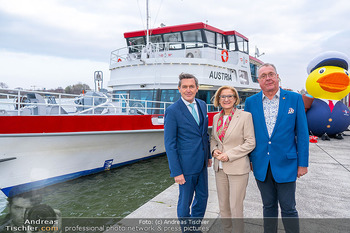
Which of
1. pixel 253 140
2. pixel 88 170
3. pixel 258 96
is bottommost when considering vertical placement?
pixel 88 170

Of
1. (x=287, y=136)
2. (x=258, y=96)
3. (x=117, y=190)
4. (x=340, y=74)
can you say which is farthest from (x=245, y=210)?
(x=340, y=74)

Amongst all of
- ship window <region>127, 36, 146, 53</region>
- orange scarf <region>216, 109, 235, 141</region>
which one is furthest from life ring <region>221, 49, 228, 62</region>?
orange scarf <region>216, 109, 235, 141</region>

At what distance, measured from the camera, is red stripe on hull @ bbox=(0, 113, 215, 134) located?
415 centimetres

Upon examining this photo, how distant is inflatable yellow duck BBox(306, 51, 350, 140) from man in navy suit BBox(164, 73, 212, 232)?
7941mm

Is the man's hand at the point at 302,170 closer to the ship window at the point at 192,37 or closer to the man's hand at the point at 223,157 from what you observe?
the man's hand at the point at 223,157

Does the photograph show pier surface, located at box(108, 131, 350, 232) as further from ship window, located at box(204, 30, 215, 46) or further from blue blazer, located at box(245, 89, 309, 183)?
ship window, located at box(204, 30, 215, 46)

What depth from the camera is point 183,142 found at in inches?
89.4

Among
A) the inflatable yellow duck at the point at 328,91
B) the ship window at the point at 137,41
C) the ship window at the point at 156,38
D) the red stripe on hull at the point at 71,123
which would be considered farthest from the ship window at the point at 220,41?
the red stripe on hull at the point at 71,123

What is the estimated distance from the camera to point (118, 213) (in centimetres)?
416

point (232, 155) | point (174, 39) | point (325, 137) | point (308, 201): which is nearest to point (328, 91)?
point (325, 137)

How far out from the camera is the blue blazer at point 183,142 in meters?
2.22

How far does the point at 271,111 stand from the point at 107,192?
166 inches

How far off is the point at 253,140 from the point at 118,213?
10.3 ft

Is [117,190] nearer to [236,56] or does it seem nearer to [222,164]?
[222,164]
